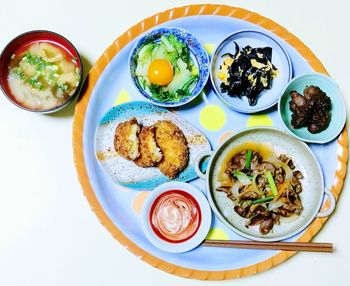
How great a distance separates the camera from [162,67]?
277 centimetres

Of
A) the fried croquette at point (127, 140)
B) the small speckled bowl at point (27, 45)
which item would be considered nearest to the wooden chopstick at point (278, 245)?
the fried croquette at point (127, 140)

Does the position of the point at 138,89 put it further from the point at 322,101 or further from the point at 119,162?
the point at 322,101

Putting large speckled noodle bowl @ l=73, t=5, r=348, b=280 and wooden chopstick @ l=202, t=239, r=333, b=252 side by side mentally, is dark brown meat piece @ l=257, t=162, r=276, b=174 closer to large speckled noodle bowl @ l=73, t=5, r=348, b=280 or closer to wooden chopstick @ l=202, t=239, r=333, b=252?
large speckled noodle bowl @ l=73, t=5, r=348, b=280

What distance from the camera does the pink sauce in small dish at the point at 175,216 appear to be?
108 inches

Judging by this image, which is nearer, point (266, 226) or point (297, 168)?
point (266, 226)

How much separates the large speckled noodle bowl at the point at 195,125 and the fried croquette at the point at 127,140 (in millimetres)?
137

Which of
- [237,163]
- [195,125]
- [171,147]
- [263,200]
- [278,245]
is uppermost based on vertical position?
[195,125]

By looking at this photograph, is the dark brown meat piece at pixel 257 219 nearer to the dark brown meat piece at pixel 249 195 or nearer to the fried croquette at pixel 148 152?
the dark brown meat piece at pixel 249 195

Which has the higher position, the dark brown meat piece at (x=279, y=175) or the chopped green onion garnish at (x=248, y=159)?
the chopped green onion garnish at (x=248, y=159)

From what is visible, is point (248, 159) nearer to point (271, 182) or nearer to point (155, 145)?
point (271, 182)

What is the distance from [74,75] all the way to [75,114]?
209mm

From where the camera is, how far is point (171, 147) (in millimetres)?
2840

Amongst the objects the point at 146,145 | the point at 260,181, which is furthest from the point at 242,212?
the point at 146,145

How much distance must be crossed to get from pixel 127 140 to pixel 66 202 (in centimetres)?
49
